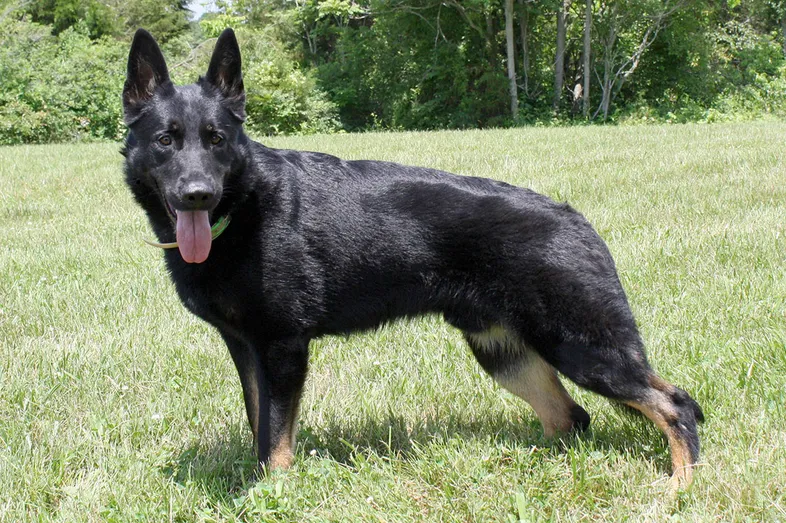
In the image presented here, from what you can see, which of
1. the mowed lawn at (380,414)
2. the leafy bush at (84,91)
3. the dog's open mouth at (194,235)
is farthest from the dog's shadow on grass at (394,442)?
the leafy bush at (84,91)

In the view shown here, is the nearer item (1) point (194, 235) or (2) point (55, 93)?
(1) point (194, 235)

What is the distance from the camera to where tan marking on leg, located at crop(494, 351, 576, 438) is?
2.97m

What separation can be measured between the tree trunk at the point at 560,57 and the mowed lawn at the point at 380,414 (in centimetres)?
2032

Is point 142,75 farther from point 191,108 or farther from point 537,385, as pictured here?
point 537,385

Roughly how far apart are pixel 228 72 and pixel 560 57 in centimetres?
2405

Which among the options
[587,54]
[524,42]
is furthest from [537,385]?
[524,42]

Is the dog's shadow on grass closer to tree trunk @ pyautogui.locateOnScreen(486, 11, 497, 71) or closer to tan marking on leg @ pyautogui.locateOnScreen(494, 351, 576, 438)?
tan marking on leg @ pyautogui.locateOnScreen(494, 351, 576, 438)

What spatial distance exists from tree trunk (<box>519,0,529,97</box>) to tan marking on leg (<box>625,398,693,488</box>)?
24513mm

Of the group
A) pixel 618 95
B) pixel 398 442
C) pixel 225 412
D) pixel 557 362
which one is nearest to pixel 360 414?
pixel 398 442

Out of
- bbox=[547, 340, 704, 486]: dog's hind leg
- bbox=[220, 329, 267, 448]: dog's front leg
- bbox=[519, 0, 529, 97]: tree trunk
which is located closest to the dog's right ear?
bbox=[220, 329, 267, 448]: dog's front leg

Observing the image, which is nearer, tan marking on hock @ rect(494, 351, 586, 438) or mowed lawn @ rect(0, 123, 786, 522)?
mowed lawn @ rect(0, 123, 786, 522)

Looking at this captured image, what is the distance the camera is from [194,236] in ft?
8.38

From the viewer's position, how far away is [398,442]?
9.86 ft

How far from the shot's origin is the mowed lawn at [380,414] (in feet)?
8.20
